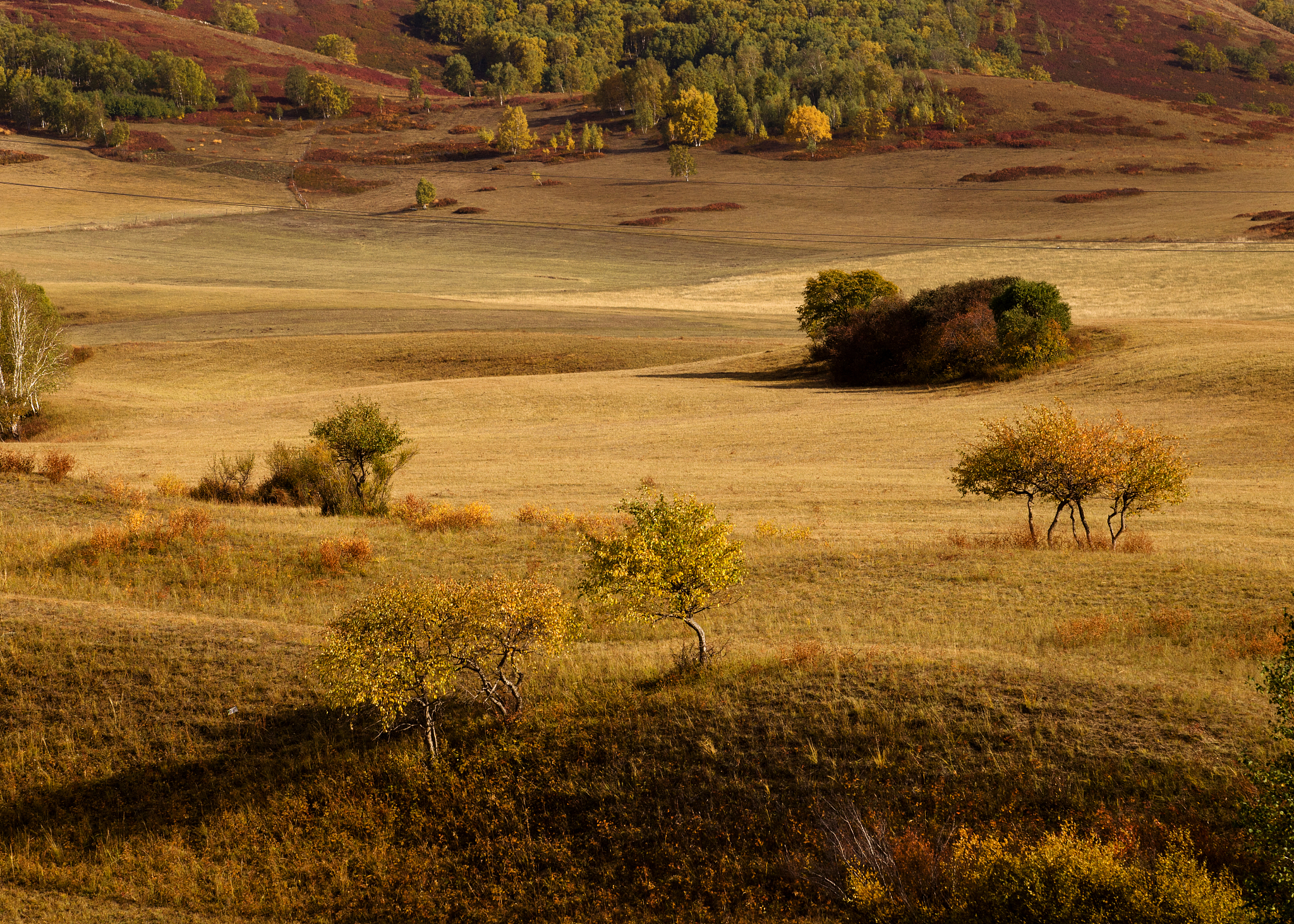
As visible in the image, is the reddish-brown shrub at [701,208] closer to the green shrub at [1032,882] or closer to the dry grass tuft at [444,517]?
the dry grass tuft at [444,517]

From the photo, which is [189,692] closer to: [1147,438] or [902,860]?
[902,860]

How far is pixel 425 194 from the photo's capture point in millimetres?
171000

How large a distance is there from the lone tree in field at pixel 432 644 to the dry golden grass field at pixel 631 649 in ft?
2.85

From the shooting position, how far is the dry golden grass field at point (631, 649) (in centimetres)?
1723

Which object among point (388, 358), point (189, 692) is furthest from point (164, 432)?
point (189, 692)

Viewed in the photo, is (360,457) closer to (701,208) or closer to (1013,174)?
(701,208)

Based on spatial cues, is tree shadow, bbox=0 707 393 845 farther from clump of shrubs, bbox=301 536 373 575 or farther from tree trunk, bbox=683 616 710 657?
clump of shrubs, bbox=301 536 373 575

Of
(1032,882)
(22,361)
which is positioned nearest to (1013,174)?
(22,361)

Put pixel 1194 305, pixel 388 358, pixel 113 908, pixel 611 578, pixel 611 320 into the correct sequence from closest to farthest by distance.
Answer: pixel 113 908
pixel 611 578
pixel 388 358
pixel 1194 305
pixel 611 320

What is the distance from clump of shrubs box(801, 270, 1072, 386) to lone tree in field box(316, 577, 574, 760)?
4838 cm

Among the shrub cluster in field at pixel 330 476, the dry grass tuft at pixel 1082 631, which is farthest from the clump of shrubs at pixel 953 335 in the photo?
the dry grass tuft at pixel 1082 631

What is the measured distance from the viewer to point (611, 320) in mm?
92312

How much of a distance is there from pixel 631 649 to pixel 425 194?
6283 inches

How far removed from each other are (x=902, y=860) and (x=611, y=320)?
7924 cm
